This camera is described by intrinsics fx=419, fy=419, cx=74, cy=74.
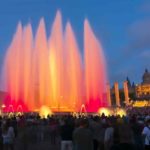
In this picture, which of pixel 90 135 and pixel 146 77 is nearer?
pixel 90 135

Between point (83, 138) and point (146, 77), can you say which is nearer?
point (83, 138)

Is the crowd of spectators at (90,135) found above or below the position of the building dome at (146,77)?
below

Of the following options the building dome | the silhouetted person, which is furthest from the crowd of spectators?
the building dome

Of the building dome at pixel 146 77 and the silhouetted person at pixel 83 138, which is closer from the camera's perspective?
the silhouetted person at pixel 83 138

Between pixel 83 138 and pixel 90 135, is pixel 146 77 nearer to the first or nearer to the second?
pixel 90 135

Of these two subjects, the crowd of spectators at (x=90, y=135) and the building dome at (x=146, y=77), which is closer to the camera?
the crowd of spectators at (x=90, y=135)

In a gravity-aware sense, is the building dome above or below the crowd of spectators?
above

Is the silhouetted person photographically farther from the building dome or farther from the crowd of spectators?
the building dome

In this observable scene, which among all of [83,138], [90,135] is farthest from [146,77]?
[83,138]

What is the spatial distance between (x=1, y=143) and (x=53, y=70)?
31899 mm

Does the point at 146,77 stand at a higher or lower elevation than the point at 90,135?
higher

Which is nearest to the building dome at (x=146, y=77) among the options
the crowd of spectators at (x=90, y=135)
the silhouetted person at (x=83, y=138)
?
the crowd of spectators at (x=90, y=135)

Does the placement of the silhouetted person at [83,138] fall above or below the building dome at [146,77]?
below

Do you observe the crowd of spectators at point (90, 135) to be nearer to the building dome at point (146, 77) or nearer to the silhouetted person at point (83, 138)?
the silhouetted person at point (83, 138)
